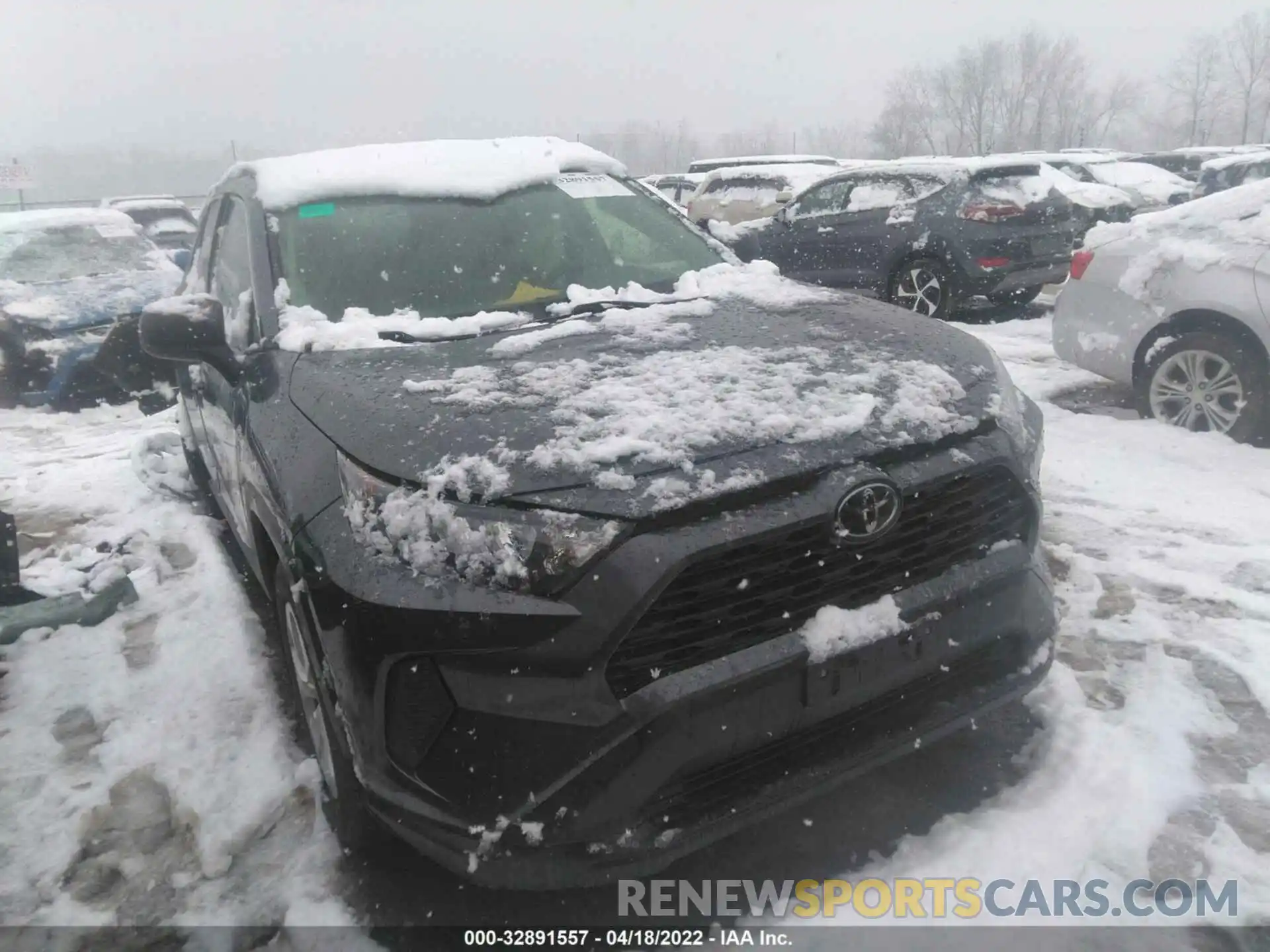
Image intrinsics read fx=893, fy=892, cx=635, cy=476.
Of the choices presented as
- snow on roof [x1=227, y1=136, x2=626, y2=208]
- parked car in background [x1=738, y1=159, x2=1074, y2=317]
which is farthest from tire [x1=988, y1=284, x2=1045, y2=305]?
snow on roof [x1=227, y1=136, x2=626, y2=208]

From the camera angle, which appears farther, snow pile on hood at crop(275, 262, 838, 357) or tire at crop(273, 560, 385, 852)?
snow pile on hood at crop(275, 262, 838, 357)

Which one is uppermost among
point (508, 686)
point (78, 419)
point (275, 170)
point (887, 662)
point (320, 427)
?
point (275, 170)

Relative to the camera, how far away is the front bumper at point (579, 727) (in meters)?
1.74

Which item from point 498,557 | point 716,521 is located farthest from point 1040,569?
point 498,557

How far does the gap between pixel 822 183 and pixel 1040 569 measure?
8738 mm

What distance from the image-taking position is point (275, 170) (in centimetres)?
327

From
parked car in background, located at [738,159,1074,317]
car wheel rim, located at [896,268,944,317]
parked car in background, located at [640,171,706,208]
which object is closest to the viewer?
parked car in background, located at [738,159,1074,317]

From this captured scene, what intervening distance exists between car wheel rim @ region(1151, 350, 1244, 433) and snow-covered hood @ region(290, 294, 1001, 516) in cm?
296

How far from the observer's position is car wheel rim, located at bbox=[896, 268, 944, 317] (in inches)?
345

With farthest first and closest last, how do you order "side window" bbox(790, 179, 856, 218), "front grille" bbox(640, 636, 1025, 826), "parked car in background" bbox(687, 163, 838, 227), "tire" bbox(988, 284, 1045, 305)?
"parked car in background" bbox(687, 163, 838, 227), "side window" bbox(790, 179, 856, 218), "tire" bbox(988, 284, 1045, 305), "front grille" bbox(640, 636, 1025, 826)

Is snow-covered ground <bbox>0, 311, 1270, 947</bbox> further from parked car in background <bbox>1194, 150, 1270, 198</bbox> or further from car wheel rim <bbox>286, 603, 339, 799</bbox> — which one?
parked car in background <bbox>1194, 150, 1270, 198</bbox>

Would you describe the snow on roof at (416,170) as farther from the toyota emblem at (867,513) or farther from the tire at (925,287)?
the tire at (925,287)

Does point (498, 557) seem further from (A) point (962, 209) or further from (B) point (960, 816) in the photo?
(A) point (962, 209)

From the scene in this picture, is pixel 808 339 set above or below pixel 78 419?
above
